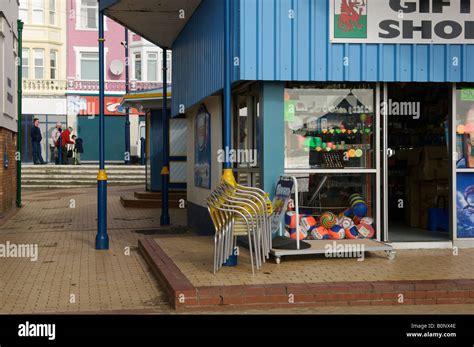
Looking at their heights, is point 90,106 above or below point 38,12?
below

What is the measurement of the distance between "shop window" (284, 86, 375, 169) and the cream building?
105 feet

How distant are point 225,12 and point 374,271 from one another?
3769 mm

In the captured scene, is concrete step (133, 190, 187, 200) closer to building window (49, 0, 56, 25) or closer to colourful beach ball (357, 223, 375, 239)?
colourful beach ball (357, 223, 375, 239)

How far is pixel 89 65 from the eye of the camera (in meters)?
42.5

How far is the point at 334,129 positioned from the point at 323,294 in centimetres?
350

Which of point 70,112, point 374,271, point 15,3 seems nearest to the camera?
point 374,271

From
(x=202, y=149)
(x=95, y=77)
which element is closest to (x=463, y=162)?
(x=202, y=149)

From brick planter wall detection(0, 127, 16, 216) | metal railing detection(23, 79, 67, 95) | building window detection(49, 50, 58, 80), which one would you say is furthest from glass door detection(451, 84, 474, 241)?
building window detection(49, 50, 58, 80)

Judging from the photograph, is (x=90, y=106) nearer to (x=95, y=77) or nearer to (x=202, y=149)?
(x=95, y=77)

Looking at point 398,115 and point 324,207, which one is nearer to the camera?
point 324,207

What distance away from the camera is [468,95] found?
10.9 m
